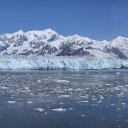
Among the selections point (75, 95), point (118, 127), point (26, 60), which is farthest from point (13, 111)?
point (26, 60)

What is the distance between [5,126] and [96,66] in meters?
104

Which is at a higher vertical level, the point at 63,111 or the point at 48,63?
the point at 48,63

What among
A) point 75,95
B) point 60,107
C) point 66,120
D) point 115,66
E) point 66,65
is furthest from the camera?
point 115,66

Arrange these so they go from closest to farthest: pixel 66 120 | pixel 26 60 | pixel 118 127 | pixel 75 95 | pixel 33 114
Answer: pixel 118 127
pixel 66 120
pixel 33 114
pixel 75 95
pixel 26 60

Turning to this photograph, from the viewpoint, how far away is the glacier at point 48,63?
10436 centimetres

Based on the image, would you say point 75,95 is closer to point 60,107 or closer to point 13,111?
point 60,107

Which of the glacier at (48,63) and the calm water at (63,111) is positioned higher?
the glacier at (48,63)

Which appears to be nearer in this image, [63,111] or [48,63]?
[63,111]

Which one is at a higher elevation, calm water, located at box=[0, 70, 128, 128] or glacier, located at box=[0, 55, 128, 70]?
glacier, located at box=[0, 55, 128, 70]

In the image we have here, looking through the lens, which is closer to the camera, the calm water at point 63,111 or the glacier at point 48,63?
the calm water at point 63,111

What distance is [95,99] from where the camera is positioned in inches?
1183

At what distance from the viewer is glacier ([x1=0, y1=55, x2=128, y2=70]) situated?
104 m

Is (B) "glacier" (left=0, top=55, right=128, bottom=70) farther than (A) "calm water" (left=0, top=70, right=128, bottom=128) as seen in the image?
Yes

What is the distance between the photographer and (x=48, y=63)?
11262 cm
